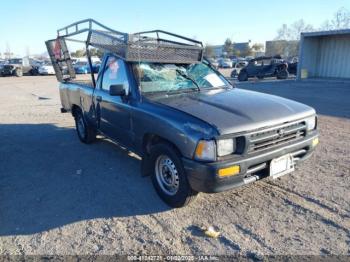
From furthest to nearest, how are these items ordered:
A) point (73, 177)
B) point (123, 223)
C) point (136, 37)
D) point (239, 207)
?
point (73, 177) < point (136, 37) < point (239, 207) < point (123, 223)

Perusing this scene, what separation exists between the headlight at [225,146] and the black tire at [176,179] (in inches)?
19.4

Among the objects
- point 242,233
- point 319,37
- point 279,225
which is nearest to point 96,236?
point 242,233

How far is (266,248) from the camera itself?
282 centimetres

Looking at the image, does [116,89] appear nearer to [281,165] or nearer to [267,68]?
[281,165]

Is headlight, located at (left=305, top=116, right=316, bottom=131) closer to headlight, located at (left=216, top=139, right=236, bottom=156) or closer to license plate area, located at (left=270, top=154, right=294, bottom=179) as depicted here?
license plate area, located at (left=270, top=154, right=294, bottom=179)

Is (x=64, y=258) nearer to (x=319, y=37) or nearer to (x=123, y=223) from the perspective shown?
(x=123, y=223)

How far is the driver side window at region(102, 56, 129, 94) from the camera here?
169 inches

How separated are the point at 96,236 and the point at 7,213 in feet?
4.27

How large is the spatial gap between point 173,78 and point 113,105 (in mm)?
1026

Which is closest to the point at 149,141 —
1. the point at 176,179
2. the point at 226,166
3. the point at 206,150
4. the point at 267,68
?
the point at 176,179

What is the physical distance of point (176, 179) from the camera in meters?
3.52

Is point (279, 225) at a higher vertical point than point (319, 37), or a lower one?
lower

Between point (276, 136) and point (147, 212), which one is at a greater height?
point (276, 136)

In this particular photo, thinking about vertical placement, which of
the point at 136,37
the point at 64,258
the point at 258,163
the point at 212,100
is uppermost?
the point at 136,37
